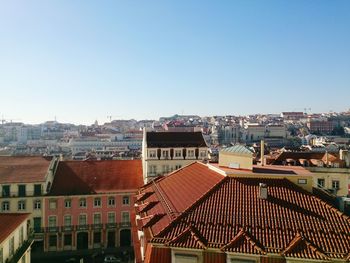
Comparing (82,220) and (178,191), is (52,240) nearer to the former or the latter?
(82,220)

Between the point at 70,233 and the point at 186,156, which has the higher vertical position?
the point at 186,156

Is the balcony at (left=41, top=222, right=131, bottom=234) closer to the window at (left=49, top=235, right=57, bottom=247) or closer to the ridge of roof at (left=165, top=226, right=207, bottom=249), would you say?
the window at (left=49, top=235, right=57, bottom=247)

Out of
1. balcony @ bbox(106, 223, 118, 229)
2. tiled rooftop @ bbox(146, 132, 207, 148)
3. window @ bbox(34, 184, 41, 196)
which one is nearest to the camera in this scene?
window @ bbox(34, 184, 41, 196)

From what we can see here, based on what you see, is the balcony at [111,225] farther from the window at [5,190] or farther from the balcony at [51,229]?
the window at [5,190]

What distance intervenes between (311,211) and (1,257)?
20192 mm

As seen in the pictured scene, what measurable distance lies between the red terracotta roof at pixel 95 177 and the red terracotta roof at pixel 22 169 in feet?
8.61

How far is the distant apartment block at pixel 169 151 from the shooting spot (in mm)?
63781

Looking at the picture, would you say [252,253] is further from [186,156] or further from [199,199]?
[186,156]

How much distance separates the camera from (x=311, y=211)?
23.1m

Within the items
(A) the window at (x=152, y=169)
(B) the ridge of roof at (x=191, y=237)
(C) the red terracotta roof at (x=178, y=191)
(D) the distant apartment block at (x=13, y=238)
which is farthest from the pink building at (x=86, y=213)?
(B) the ridge of roof at (x=191, y=237)

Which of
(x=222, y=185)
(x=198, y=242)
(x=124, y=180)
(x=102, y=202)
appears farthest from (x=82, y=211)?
(x=198, y=242)

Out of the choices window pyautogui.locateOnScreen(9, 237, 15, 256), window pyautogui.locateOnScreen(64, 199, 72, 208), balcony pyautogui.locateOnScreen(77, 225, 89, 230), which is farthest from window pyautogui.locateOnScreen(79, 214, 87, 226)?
window pyautogui.locateOnScreen(9, 237, 15, 256)

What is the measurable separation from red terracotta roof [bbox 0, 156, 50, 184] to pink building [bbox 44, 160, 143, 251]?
2619 millimetres

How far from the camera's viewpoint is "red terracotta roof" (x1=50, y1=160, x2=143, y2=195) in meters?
57.4
